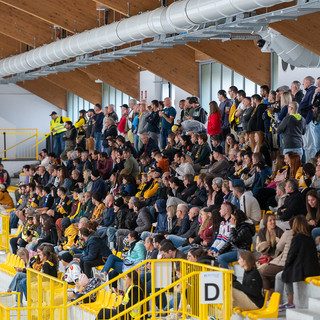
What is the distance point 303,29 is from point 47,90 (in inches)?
779

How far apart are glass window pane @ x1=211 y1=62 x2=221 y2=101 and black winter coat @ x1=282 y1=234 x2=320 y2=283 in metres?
11.4

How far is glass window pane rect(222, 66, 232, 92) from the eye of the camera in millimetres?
19544

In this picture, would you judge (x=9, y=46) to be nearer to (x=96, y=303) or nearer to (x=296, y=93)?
(x=296, y=93)

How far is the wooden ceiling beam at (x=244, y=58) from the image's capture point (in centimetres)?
1733

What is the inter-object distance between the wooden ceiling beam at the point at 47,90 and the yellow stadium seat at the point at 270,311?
23.4m

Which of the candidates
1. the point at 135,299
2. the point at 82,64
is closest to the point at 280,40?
the point at 135,299

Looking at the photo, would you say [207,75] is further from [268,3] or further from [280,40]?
[268,3]

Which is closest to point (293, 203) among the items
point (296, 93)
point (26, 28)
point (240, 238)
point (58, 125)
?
point (240, 238)

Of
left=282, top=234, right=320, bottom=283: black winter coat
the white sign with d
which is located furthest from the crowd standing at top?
the white sign with d

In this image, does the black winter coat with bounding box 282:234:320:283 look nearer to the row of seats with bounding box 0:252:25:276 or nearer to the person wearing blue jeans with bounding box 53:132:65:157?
the row of seats with bounding box 0:252:25:276

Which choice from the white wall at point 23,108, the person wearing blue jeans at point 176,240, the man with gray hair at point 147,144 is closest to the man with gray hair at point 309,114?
the person wearing blue jeans at point 176,240

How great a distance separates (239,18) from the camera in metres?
12.4

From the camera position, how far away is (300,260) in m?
9.12

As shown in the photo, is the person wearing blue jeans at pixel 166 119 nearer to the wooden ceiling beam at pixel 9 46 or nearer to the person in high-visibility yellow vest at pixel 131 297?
the person in high-visibility yellow vest at pixel 131 297
